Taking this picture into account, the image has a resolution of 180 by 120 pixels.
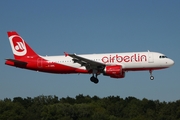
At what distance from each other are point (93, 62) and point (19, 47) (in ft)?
49.8

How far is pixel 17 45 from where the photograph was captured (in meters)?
84.7

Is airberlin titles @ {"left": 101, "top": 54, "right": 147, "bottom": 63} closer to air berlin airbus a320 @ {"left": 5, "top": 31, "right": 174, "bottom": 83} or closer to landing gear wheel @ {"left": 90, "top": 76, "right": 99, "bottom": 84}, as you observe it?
air berlin airbus a320 @ {"left": 5, "top": 31, "right": 174, "bottom": 83}

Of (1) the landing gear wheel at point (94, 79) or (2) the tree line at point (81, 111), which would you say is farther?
(2) the tree line at point (81, 111)

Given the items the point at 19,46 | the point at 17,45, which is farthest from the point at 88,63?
the point at 17,45

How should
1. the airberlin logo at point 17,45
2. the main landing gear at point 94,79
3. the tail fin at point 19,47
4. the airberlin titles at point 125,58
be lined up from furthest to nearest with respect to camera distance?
the airberlin logo at point 17,45
the tail fin at point 19,47
the main landing gear at point 94,79
the airberlin titles at point 125,58

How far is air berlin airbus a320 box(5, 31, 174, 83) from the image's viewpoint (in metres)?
76.0

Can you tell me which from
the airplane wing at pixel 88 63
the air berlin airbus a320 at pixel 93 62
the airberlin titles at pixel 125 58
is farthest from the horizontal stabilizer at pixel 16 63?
the airberlin titles at pixel 125 58

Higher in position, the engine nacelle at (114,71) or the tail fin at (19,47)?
the tail fin at (19,47)

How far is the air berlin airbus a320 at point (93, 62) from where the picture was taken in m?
76.0

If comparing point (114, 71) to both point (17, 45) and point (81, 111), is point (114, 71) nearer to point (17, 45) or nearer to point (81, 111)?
point (17, 45)

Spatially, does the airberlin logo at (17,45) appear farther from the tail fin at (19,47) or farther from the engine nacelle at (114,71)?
the engine nacelle at (114,71)

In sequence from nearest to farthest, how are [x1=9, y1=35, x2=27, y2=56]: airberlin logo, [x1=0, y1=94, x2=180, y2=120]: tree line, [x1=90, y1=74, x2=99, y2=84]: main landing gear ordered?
[x1=90, y1=74, x2=99, y2=84]: main landing gear
[x1=9, y1=35, x2=27, y2=56]: airberlin logo
[x1=0, y1=94, x2=180, y2=120]: tree line

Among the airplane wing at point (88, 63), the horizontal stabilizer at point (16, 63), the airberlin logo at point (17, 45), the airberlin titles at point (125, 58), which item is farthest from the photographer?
the airberlin logo at point (17, 45)

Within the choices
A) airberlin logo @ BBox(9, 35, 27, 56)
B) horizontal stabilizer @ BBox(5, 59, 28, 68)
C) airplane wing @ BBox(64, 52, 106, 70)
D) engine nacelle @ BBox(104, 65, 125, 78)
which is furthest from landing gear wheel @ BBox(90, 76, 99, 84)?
airberlin logo @ BBox(9, 35, 27, 56)
